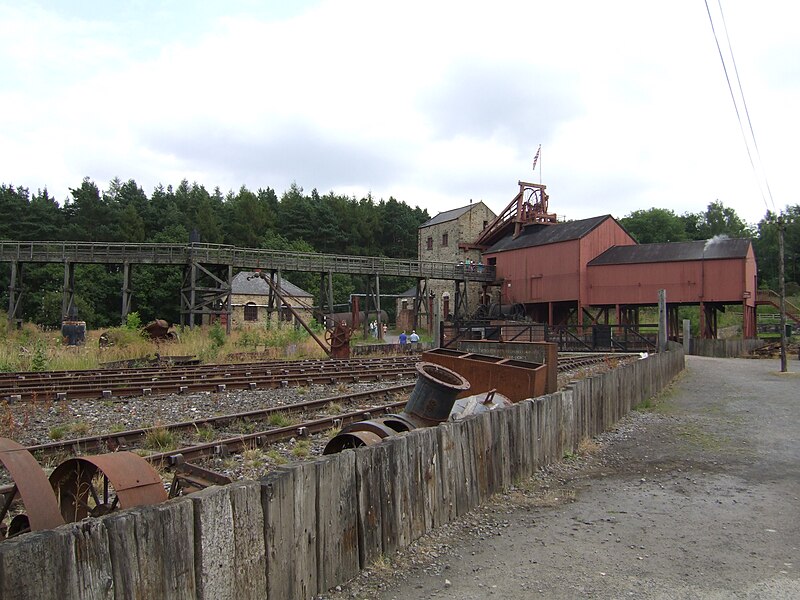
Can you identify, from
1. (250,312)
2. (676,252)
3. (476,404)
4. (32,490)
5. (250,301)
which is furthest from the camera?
(250,312)

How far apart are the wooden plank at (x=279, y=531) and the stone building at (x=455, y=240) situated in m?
49.8

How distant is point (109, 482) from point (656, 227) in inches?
3526

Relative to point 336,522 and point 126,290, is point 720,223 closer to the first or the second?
point 126,290

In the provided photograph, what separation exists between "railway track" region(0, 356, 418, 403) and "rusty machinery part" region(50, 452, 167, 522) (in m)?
8.05

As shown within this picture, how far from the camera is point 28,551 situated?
8.05 feet

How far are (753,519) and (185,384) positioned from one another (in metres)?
11.0

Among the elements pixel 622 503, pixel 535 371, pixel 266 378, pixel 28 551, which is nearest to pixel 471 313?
pixel 266 378

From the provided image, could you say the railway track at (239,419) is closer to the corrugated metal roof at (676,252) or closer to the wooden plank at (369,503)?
the wooden plank at (369,503)

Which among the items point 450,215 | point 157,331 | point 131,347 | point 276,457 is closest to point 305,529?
point 276,457

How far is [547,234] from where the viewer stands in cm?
4559

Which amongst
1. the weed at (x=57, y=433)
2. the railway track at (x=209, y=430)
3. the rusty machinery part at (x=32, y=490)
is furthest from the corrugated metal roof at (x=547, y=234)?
the rusty machinery part at (x=32, y=490)

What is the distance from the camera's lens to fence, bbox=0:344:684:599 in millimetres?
2619

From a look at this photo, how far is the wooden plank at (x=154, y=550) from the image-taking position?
275cm

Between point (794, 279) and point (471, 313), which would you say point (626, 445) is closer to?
point (471, 313)
